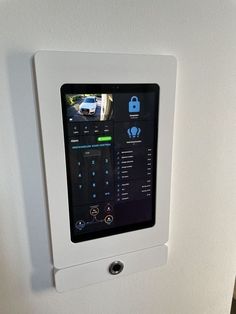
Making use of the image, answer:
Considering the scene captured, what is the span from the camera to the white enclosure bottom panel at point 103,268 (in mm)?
497

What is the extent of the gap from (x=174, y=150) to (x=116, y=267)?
0.29 m

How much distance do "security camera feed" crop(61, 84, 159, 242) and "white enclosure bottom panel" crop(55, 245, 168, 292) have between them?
63 mm

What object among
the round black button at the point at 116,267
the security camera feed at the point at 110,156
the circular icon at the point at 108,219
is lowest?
the round black button at the point at 116,267

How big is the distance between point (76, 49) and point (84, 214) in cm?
31

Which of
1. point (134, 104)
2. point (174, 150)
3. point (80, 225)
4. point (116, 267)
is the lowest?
point (116, 267)

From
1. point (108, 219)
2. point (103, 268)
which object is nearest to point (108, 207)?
point (108, 219)

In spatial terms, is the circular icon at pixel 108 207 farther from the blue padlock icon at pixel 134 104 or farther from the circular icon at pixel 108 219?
the blue padlock icon at pixel 134 104

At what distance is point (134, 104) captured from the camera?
47 centimetres

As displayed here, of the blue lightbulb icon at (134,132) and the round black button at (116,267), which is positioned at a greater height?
the blue lightbulb icon at (134,132)

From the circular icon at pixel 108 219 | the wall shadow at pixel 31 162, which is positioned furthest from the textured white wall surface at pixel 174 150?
the circular icon at pixel 108 219

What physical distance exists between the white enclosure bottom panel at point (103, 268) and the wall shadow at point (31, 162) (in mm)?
40

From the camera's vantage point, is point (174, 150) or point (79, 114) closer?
point (79, 114)

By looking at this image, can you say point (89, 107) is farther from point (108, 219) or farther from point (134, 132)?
point (108, 219)

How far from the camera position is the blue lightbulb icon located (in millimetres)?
477
